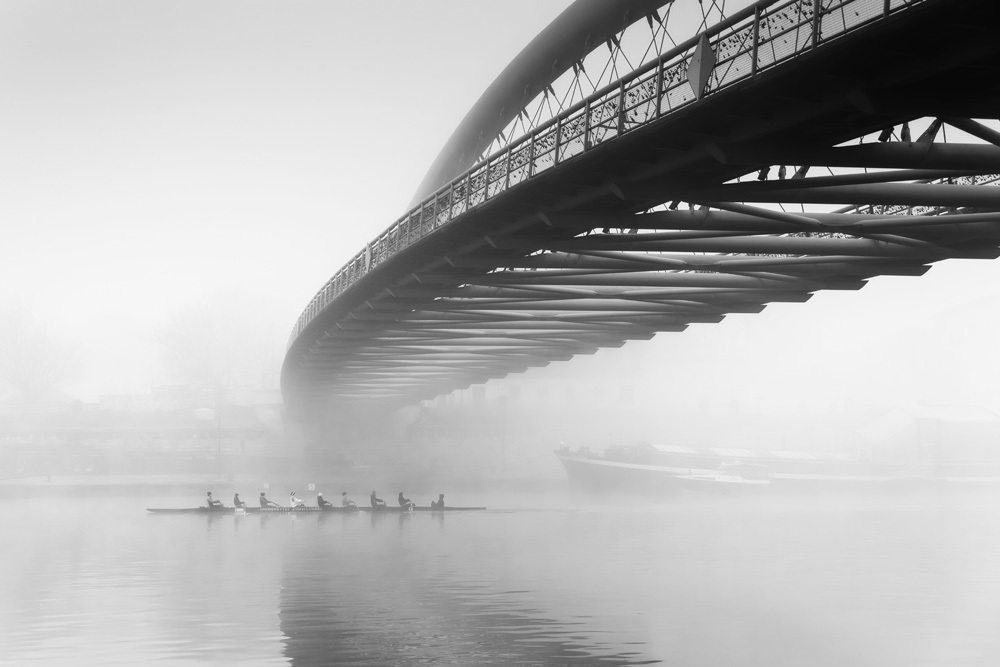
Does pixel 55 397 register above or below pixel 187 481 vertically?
above

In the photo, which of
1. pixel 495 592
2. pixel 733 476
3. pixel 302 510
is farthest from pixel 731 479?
pixel 495 592

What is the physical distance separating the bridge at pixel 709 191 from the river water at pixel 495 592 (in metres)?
9.49

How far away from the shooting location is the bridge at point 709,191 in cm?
1803

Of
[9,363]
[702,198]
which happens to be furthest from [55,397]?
[702,198]

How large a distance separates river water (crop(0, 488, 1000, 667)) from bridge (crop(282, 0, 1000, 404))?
949cm

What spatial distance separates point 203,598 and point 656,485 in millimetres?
74902

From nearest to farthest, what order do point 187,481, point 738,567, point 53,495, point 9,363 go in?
point 738,567 → point 53,495 → point 187,481 → point 9,363

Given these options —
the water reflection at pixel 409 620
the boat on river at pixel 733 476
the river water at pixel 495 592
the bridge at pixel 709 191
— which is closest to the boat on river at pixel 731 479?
the boat on river at pixel 733 476

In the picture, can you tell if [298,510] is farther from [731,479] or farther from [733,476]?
[733,476]

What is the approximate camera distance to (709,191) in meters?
24.1

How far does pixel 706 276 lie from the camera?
120ft

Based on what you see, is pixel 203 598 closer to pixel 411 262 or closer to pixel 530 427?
pixel 411 262

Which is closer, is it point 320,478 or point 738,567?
point 738,567

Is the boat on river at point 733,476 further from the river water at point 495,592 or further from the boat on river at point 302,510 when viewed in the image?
the river water at point 495,592
